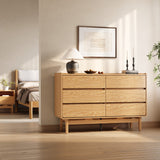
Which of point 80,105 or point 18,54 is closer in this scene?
point 80,105

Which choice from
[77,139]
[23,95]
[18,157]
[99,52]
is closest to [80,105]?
[77,139]

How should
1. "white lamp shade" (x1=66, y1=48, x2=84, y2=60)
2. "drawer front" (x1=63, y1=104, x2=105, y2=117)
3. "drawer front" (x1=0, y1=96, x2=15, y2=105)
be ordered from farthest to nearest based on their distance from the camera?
"drawer front" (x1=0, y1=96, x2=15, y2=105), "white lamp shade" (x1=66, y1=48, x2=84, y2=60), "drawer front" (x1=63, y1=104, x2=105, y2=117)

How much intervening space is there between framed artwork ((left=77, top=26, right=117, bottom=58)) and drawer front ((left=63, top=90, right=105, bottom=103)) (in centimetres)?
72

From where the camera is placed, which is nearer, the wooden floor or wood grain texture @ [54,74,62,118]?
the wooden floor

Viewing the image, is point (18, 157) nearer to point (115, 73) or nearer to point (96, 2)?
point (115, 73)

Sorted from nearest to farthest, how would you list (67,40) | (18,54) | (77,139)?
1. (77,139)
2. (67,40)
3. (18,54)

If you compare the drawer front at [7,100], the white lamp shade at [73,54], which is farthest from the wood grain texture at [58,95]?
the drawer front at [7,100]

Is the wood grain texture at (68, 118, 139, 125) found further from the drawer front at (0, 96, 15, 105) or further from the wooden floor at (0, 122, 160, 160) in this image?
the drawer front at (0, 96, 15, 105)

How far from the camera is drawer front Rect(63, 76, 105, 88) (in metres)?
4.82

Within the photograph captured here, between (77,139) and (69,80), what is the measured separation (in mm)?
899

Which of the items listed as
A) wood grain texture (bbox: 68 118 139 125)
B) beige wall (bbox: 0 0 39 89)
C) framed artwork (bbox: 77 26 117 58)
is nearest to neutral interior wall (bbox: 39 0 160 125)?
framed artwork (bbox: 77 26 117 58)

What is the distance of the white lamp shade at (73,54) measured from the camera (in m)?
4.94

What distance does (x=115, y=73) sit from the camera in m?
5.34

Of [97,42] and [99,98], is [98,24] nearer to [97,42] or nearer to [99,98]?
[97,42]
